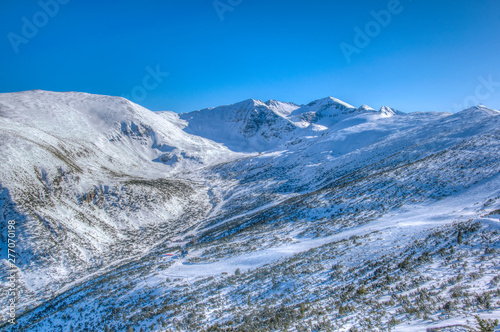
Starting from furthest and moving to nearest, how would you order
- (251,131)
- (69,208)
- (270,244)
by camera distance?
(251,131) → (69,208) → (270,244)

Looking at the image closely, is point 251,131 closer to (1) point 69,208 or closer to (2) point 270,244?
(1) point 69,208

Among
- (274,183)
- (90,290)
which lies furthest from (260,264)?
(274,183)

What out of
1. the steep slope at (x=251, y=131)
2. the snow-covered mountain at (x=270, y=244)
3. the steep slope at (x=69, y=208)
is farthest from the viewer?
the steep slope at (x=251, y=131)

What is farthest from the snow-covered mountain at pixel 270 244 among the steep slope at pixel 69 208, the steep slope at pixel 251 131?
the steep slope at pixel 251 131

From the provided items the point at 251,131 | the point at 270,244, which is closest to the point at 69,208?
the point at 270,244

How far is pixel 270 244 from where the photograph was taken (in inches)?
922

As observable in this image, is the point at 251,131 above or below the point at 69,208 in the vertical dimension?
above

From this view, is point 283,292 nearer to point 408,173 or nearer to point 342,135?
point 408,173

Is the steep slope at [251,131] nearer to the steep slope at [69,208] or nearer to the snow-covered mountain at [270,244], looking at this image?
the steep slope at [69,208]

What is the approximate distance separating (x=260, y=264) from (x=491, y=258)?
42.7 ft

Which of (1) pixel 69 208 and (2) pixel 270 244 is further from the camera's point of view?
(1) pixel 69 208

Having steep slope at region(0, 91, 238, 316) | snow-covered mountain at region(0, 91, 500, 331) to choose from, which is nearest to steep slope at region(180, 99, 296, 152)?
steep slope at region(0, 91, 238, 316)

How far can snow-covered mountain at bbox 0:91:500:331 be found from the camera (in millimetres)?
9844

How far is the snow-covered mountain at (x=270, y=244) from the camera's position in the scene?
9.84 meters
